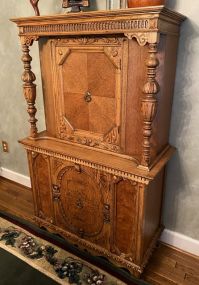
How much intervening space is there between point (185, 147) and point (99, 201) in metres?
0.67

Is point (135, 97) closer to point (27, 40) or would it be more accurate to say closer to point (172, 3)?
point (172, 3)

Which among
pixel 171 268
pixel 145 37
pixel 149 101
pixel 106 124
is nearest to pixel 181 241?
pixel 171 268

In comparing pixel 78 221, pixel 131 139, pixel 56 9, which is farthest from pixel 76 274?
pixel 56 9

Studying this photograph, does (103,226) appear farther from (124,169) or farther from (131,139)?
(131,139)

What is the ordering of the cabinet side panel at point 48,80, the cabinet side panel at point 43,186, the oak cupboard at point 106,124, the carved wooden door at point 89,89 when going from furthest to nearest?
the cabinet side panel at point 43,186
the cabinet side panel at point 48,80
the carved wooden door at point 89,89
the oak cupboard at point 106,124

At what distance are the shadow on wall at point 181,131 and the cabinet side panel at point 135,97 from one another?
316mm

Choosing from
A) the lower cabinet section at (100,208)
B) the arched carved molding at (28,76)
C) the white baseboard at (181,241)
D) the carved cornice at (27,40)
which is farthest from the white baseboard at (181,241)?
the carved cornice at (27,40)

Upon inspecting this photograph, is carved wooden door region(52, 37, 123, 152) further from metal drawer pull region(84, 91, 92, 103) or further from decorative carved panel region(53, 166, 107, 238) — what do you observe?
decorative carved panel region(53, 166, 107, 238)

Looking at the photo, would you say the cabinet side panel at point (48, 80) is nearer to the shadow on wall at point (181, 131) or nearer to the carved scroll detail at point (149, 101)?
the carved scroll detail at point (149, 101)

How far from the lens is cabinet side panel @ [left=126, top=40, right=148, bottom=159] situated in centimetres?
138

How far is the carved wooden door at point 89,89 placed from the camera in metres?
1.48

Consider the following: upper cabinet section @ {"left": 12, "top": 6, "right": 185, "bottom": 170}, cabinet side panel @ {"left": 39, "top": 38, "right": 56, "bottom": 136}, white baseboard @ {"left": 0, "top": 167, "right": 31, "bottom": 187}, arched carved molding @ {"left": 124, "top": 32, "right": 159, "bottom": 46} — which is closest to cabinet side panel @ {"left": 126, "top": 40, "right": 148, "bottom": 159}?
upper cabinet section @ {"left": 12, "top": 6, "right": 185, "bottom": 170}

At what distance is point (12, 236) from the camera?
204cm

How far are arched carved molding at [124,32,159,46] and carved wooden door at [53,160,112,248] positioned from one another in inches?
31.5
